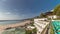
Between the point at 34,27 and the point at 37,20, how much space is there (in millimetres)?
175

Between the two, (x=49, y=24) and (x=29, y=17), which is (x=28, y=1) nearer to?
(x=29, y=17)


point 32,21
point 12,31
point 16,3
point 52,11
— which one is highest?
point 16,3

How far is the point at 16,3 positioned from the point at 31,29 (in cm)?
64

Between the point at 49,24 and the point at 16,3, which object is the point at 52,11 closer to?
the point at 49,24

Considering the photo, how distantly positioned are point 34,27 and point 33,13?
30cm

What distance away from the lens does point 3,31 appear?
3008 mm

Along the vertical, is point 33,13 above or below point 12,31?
above

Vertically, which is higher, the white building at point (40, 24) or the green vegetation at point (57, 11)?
the green vegetation at point (57, 11)

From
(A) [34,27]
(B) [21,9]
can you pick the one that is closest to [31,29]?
(A) [34,27]

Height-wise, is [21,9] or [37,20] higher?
[21,9]

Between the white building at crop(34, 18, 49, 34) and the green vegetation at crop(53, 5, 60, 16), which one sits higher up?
the green vegetation at crop(53, 5, 60, 16)

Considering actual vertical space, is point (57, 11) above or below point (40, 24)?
above

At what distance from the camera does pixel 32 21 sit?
306 centimetres

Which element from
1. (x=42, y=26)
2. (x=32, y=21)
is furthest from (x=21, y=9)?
(x=42, y=26)
